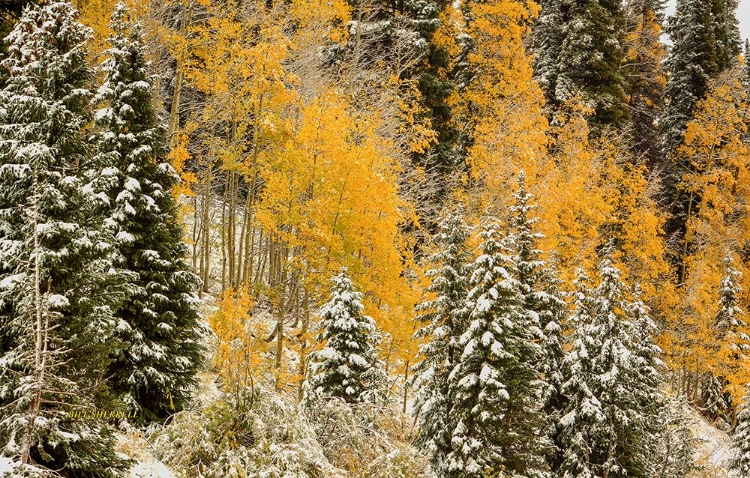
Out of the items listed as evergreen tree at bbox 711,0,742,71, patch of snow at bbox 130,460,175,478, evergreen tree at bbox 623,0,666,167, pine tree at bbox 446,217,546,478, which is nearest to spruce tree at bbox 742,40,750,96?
evergreen tree at bbox 711,0,742,71

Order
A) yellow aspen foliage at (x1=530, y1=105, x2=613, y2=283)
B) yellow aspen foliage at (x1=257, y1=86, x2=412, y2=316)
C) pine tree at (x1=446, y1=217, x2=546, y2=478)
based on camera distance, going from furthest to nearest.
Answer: yellow aspen foliage at (x1=530, y1=105, x2=613, y2=283) → yellow aspen foliage at (x1=257, y1=86, x2=412, y2=316) → pine tree at (x1=446, y1=217, x2=546, y2=478)

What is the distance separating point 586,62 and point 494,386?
2607cm

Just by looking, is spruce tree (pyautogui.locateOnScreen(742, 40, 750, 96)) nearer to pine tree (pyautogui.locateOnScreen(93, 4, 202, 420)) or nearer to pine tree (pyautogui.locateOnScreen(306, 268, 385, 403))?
pine tree (pyautogui.locateOnScreen(306, 268, 385, 403))

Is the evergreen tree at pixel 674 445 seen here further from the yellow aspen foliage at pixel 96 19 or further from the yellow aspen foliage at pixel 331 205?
the yellow aspen foliage at pixel 96 19

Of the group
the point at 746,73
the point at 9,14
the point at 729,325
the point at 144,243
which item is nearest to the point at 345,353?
the point at 144,243

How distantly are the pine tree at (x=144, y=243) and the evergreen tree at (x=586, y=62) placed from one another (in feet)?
81.5

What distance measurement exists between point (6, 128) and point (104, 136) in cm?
370

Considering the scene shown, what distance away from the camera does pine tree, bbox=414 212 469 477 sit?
1464 cm

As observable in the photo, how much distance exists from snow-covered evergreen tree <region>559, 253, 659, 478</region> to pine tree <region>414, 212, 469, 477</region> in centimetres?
385

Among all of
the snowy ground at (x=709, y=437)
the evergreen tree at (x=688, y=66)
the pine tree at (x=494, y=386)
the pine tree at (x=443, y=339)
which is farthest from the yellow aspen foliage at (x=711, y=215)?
the pine tree at (x=443, y=339)

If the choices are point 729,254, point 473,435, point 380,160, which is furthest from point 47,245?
point 729,254

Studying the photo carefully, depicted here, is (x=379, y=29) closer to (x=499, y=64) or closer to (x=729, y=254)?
(x=499, y=64)

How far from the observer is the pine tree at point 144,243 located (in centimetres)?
1166

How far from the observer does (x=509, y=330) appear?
14102mm
